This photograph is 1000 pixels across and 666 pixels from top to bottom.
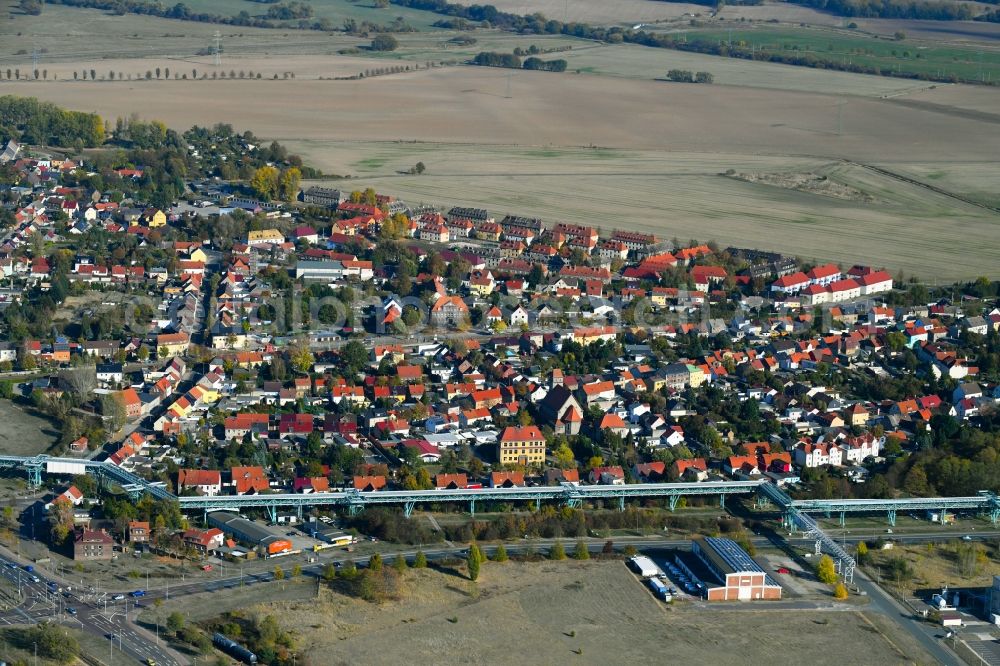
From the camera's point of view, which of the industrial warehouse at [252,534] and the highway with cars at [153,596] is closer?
the highway with cars at [153,596]

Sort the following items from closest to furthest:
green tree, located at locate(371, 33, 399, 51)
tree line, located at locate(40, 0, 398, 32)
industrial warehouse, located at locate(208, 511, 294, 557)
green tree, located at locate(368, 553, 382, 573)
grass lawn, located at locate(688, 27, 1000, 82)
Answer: green tree, located at locate(368, 553, 382, 573), industrial warehouse, located at locate(208, 511, 294, 557), grass lawn, located at locate(688, 27, 1000, 82), green tree, located at locate(371, 33, 399, 51), tree line, located at locate(40, 0, 398, 32)

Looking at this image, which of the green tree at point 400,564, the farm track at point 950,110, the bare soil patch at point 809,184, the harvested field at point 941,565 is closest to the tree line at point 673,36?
the farm track at point 950,110

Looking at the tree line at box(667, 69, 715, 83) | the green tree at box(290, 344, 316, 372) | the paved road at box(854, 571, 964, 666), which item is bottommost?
the paved road at box(854, 571, 964, 666)

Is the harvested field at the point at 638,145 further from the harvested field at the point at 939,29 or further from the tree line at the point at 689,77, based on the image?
the harvested field at the point at 939,29

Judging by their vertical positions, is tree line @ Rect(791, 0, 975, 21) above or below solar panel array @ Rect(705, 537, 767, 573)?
above

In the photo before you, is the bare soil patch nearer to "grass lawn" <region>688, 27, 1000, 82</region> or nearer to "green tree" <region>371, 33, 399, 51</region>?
"grass lawn" <region>688, 27, 1000, 82</region>

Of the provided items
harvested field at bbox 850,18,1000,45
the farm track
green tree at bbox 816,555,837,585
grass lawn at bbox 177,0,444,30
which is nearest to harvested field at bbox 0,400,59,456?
green tree at bbox 816,555,837,585
